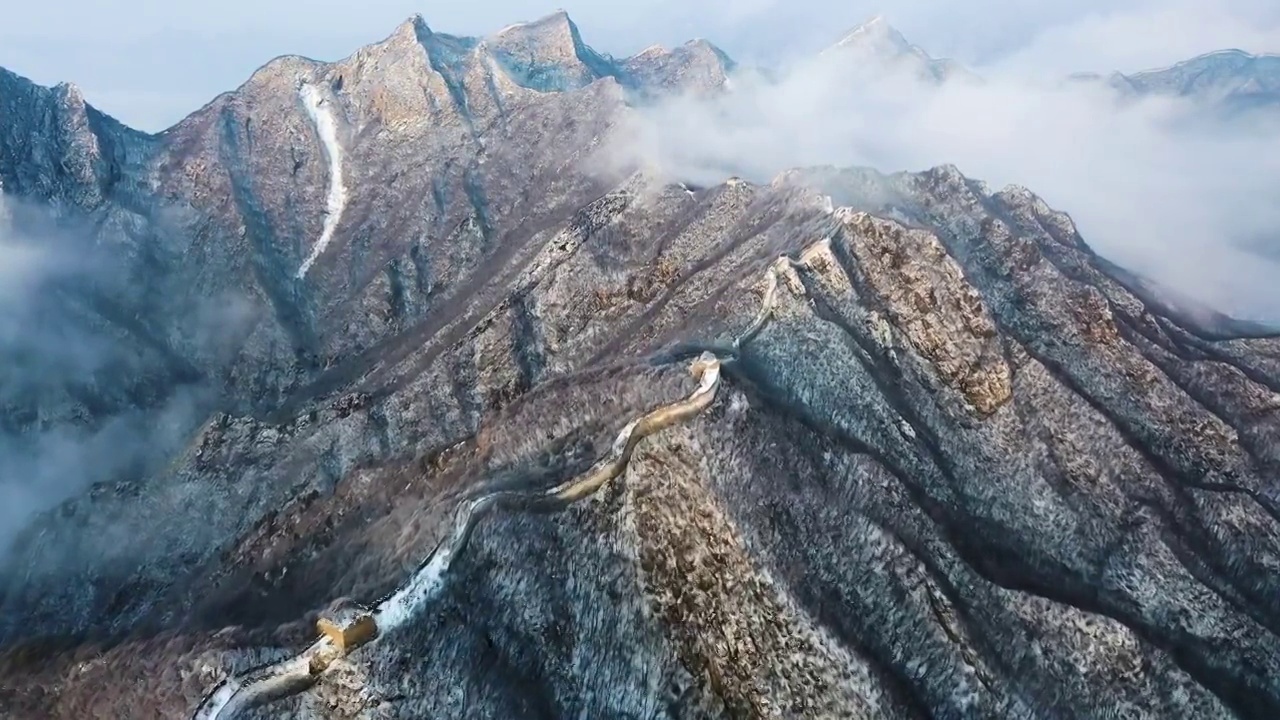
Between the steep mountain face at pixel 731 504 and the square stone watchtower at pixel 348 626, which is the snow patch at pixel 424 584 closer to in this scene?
the steep mountain face at pixel 731 504

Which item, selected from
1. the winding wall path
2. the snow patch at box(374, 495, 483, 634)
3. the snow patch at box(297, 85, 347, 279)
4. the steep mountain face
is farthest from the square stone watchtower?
the snow patch at box(297, 85, 347, 279)

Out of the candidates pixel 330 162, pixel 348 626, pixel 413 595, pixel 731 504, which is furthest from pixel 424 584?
pixel 330 162

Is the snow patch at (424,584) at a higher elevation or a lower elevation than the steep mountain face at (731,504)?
higher

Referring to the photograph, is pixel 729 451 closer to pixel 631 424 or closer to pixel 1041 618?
pixel 631 424

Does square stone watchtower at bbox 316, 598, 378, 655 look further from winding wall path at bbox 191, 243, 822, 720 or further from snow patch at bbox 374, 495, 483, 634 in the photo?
snow patch at bbox 374, 495, 483, 634

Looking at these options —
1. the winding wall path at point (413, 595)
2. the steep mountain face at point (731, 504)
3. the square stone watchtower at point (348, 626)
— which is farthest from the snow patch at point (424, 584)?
the square stone watchtower at point (348, 626)

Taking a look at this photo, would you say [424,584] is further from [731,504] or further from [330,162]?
[330,162]

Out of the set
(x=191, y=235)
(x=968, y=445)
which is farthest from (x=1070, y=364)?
(x=191, y=235)
